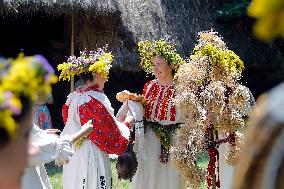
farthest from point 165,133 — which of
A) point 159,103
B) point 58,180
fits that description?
point 58,180

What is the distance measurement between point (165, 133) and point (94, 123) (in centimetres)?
59

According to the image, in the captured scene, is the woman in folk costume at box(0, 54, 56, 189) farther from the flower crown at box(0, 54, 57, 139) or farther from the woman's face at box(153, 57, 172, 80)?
the woman's face at box(153, 57, 172, 80)

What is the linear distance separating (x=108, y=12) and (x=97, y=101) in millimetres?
4592

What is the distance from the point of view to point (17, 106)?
4.42 ft

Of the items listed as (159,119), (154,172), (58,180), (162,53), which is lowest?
(58,180)

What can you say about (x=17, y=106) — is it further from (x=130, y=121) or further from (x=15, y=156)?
(x=130, y=121)

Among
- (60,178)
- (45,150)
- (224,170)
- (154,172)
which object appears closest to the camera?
(45,150)

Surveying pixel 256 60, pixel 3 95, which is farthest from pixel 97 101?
pixel 256 60

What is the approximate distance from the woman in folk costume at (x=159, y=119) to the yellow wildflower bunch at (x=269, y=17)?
12.7 ft

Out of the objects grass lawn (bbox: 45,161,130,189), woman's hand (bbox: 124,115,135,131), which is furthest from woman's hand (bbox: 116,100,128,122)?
grass lawn (bbox: 45,161,130,189)

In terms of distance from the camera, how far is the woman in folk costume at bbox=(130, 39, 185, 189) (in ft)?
16.9

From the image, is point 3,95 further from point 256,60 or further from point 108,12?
point 256,60

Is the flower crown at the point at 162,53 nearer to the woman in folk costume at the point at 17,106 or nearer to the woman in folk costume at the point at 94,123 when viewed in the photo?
the woman in folk costume at the point at 94,123

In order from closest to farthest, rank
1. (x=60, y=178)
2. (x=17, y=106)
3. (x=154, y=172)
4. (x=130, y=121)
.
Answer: (x=17, y=106), (x=130, y=121), (x=154, y=172), (x=60, y=178)
